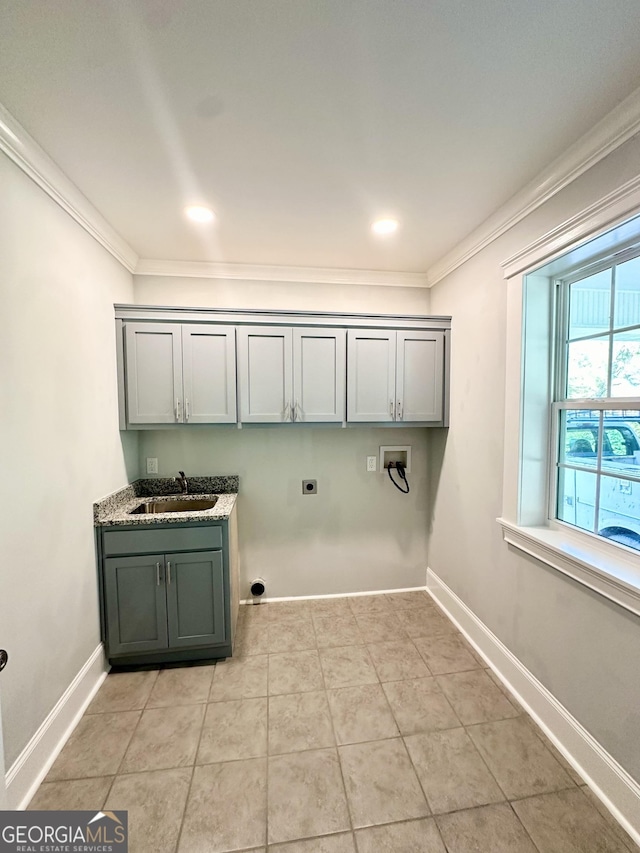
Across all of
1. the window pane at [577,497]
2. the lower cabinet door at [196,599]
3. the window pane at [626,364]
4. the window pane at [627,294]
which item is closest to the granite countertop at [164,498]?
the lower cabinet door at [196,599]

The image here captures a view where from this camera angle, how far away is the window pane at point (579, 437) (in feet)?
5.30

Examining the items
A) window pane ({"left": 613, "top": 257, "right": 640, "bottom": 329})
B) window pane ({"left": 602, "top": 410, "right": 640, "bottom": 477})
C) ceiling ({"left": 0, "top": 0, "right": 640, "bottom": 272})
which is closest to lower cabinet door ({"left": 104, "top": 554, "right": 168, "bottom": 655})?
ceiling ({"left": 0, "top": 0, "right": 640, "bottom": 272})

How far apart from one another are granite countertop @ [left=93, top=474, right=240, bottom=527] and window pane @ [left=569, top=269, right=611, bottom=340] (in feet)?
7.15

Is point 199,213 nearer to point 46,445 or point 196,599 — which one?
point 46,445

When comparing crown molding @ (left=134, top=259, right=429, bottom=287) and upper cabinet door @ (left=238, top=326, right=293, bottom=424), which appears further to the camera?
crown molding @ (left=134, top=259, right=429, bottom=287)

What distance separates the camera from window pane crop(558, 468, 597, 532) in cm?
163

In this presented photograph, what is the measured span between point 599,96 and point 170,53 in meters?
1.45

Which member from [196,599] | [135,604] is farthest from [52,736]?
[196,599]

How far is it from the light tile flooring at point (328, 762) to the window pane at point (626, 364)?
1.64m

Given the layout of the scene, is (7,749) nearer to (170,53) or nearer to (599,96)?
(170,53)

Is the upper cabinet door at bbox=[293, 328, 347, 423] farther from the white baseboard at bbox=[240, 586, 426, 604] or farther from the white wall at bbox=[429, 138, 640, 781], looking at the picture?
the white baseboard at bbox=[240, 586, 426, 604]

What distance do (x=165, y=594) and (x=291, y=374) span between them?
160 centimetres

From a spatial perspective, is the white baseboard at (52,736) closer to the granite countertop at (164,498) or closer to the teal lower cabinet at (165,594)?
the teal lower cabinet at (165,594)

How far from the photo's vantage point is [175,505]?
244 centimetres
